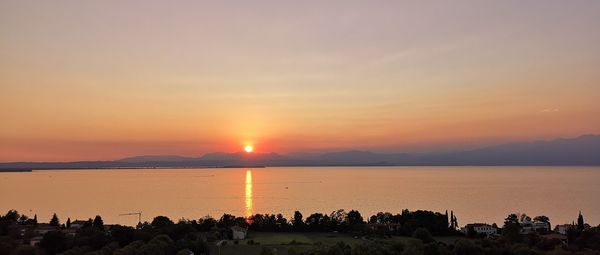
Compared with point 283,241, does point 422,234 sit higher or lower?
higher

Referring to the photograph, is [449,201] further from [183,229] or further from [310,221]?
[183,229]

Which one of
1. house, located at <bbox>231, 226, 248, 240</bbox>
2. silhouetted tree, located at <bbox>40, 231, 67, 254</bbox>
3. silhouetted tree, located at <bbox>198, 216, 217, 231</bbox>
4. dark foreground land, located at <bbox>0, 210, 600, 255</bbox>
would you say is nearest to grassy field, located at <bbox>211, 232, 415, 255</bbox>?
dark foreground land, located at <bbox>0, 210, 600, 255</bbox>

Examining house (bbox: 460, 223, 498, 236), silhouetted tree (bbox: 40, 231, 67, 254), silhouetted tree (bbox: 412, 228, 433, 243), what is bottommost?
house (bbox: 460, 223, 498, 236)

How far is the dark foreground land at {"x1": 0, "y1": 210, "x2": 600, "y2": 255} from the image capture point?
27719 mm

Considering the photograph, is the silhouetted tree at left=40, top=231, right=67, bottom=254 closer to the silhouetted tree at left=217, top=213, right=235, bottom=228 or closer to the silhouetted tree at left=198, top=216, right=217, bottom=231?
the silhouetted tree at left=198, top=216, right=217, bottom=231

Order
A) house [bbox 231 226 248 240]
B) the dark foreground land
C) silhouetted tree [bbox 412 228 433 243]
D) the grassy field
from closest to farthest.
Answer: the dark foreground land → the grassy field → silhouetted tree [bbox 412 228 433 243] → house [bbox 231 226 248 240]

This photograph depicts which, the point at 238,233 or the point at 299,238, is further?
the point at 299,238

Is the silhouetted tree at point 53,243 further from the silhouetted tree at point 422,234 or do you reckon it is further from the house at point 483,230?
the house at point 483,230

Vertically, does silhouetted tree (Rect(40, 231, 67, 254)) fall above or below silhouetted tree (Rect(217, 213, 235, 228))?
above

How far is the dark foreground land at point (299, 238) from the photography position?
2772cm

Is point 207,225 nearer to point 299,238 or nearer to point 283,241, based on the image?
point 283,241

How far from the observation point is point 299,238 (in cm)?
4153

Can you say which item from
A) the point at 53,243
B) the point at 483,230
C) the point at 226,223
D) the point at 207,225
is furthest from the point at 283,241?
the point at 483,230

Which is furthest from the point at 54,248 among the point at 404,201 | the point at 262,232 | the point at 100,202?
the point at 404,201
